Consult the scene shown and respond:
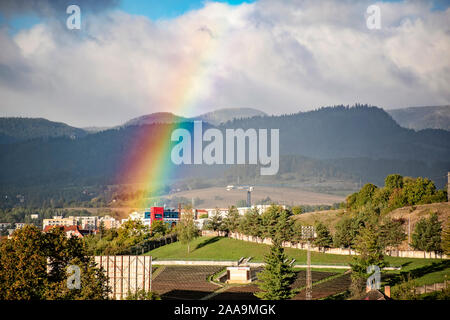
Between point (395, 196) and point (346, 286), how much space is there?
55.0 metres

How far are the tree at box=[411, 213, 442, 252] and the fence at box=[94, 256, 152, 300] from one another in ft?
145

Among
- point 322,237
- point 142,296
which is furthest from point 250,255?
point 142,296

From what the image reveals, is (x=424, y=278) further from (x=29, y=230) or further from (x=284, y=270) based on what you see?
(x=29, y=230)

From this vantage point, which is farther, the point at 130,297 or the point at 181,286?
the point at 181,286

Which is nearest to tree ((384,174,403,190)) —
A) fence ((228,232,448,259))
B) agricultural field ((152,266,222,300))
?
fence ((228,232,448,259))

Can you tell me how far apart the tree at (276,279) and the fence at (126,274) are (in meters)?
13.5

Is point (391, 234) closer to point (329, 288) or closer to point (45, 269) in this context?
point (329, 288)

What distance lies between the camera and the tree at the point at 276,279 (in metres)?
55.7

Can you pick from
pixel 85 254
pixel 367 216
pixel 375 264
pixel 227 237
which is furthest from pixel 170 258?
pixel 85 254

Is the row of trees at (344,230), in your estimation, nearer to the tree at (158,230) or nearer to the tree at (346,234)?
the tree at (346,234)

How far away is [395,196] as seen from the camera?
11506 centimetres

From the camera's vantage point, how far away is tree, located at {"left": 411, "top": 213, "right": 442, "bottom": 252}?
7919 centimetres

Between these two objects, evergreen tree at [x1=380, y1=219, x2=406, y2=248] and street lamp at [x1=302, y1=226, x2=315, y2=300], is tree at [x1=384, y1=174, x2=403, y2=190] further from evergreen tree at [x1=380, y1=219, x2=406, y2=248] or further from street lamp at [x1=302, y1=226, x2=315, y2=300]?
street lamp at [x1=302, y1=226, x2=315, y2=300]

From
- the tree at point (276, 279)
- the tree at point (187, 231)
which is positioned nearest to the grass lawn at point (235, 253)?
the tree at point (187, 231)
